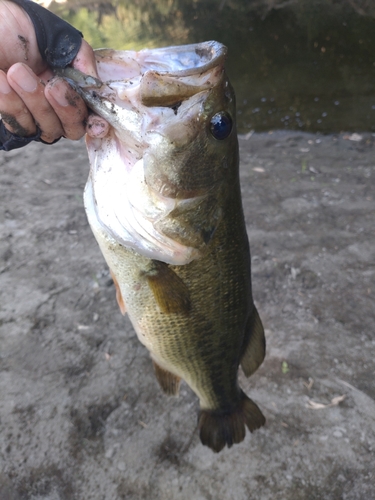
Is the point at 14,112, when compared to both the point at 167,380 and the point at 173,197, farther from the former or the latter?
the point at 167,380

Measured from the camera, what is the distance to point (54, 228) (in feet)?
13.5

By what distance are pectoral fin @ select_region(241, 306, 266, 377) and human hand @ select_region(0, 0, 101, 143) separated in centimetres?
121

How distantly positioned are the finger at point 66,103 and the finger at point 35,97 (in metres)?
0.03

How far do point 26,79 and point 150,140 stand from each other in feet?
1.46

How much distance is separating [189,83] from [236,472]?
7.19ft

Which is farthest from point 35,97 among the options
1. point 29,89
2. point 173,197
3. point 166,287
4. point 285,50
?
point 285,50

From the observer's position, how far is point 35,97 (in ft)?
4.41

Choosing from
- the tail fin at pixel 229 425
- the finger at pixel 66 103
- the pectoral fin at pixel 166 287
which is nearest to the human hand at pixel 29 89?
the finger at pixel 66 103

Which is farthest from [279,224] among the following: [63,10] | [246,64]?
[63,10]

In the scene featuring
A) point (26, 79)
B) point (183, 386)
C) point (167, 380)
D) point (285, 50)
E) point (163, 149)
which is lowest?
point (285, 50)

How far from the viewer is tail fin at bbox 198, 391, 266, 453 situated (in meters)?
2.13

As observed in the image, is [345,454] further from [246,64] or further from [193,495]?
[246,64]

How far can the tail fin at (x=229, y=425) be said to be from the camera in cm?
213

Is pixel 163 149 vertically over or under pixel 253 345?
over
